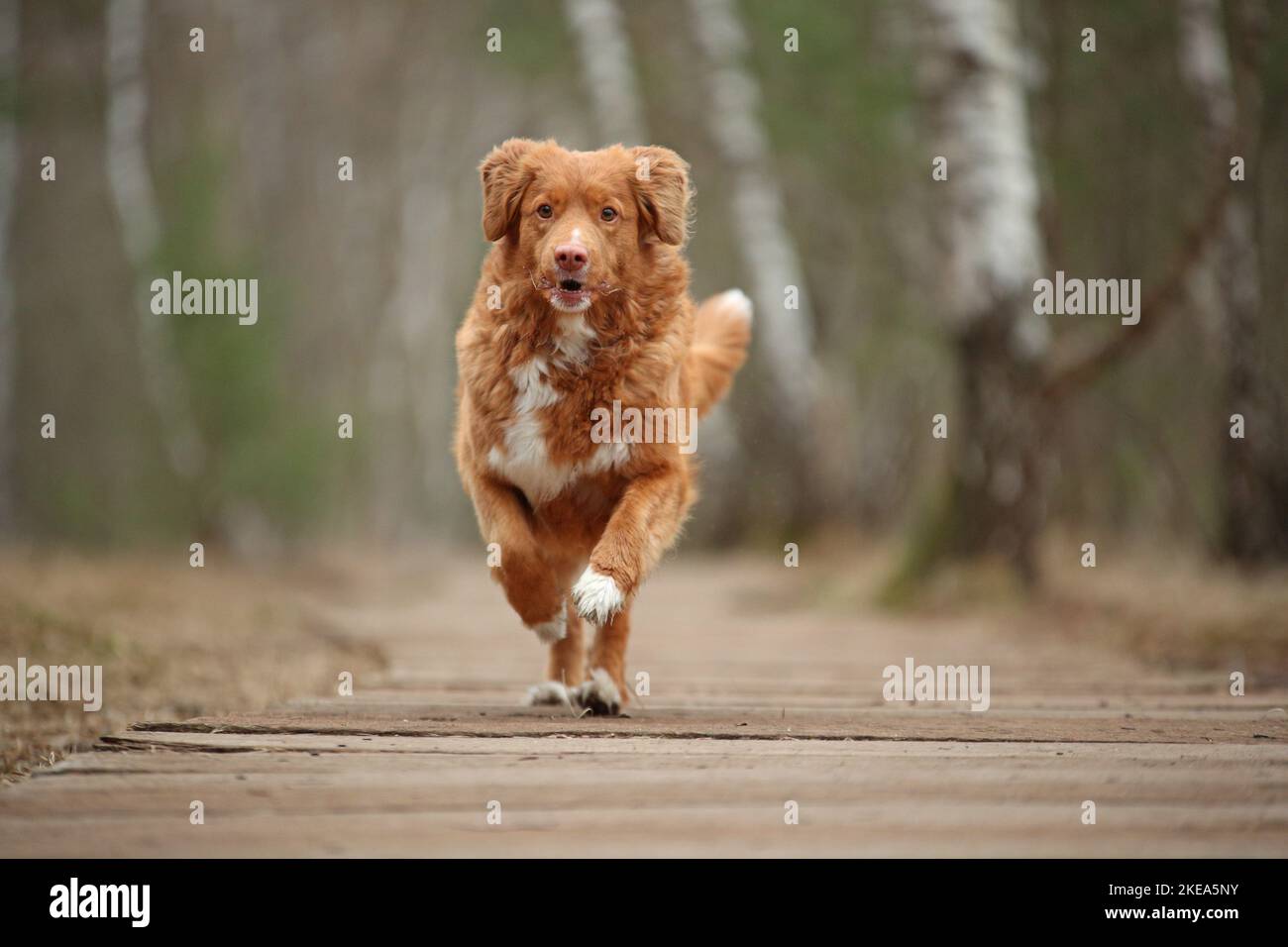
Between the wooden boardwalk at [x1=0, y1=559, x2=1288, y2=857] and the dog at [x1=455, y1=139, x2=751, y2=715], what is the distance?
44cm

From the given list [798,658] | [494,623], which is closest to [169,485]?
[494,623]

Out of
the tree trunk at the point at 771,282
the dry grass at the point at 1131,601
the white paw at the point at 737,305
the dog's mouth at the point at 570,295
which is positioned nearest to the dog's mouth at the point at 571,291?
the dog's mouth at the point at 570,295

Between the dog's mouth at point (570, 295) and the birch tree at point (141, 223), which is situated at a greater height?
the birch tree at point (141, 223)

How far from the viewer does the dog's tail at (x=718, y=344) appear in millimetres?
5105

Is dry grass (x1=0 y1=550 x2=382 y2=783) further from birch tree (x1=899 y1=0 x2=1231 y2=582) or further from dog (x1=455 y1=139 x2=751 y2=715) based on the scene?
birch tree (x1=899 y1=0 x2=1231 y2=582)

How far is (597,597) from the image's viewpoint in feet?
12.3

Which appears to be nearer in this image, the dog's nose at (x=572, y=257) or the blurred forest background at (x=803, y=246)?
the dog's nose at (x=572, y=257)

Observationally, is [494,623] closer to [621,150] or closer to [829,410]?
[621,150]

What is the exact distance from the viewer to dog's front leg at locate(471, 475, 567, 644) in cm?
403

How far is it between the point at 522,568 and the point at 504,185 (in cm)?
122

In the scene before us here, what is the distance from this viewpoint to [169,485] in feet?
46.4

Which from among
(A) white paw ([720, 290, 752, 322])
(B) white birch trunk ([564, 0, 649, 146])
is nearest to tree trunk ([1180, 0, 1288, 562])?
(A) white paw ([720, 290, 752, 322])

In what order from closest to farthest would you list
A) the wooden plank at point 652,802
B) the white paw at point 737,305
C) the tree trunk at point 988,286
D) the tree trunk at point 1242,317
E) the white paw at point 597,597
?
the wooden plank at point 652,802, the white paw at point 597,597, the white paw at point 737,305, the tree trunk at point 988,286, the tree trunk at point 1242,317

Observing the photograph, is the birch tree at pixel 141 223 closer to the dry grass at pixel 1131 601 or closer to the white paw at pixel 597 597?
the dry grass at pixel 1131 601
